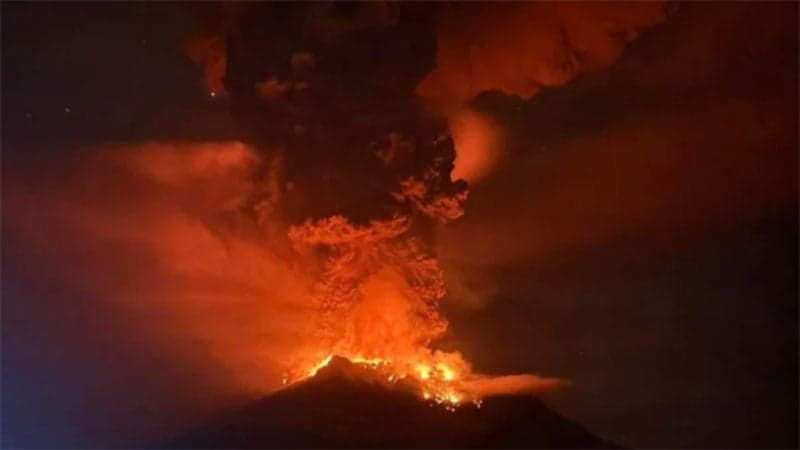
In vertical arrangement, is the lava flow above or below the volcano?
above

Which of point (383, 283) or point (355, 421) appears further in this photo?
point (355, 421)

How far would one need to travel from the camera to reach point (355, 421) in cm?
1145

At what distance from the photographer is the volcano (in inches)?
416

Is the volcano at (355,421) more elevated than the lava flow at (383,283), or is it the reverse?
the lava flow at (383,283)

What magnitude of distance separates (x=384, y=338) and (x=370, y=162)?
211 centimetres

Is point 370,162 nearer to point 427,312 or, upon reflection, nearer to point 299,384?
point 427,312

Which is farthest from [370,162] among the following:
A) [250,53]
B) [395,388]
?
[395,388]

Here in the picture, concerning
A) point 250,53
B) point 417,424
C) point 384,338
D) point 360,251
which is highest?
point 250,53

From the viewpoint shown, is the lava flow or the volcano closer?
the lava flow

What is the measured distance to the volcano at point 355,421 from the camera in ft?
34.7

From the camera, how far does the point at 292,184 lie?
9117mm

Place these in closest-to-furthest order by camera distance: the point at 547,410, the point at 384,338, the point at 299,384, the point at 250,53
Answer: the point at 250,53 < the point at 384,338 < the point at 299,384 < the point at 547,410

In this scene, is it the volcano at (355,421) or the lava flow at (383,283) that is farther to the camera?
the volcano at (355,421)

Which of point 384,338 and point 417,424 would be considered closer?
point 384,338
